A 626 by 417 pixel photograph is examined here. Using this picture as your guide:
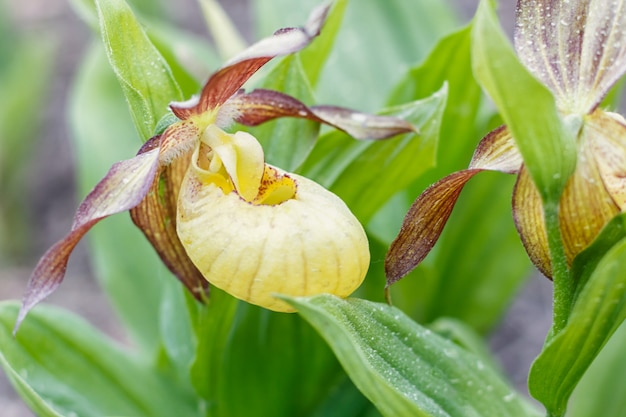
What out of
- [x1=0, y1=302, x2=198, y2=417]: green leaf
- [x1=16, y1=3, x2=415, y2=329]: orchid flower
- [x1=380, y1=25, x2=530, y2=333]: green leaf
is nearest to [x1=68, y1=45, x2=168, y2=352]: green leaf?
[x1=0, y1=302, x2=198, y2=417]: green leaf

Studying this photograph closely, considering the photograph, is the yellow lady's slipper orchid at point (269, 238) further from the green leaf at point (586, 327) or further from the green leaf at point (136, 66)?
the green leaf at point (586, 327)

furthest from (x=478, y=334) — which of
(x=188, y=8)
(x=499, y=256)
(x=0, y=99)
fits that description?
(x=188, y=8)

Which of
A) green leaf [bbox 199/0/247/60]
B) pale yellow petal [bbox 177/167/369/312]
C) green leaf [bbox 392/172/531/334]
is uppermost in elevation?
green leaf [bbox 199/0/247/60]

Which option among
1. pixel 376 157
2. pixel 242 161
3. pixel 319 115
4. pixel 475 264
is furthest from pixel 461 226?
pixel 242 161

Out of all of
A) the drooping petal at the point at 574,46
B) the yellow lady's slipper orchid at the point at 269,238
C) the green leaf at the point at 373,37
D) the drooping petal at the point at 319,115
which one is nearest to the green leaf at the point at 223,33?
the green leaf at the point at 373,37

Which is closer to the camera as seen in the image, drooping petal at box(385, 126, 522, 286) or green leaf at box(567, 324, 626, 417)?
drooping petal at box(385, 126, 522, 286)

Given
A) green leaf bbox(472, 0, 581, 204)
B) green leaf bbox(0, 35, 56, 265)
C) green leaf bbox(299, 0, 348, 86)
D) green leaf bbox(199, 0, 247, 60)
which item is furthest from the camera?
green leaf bbox(0, 35, 56, 265)

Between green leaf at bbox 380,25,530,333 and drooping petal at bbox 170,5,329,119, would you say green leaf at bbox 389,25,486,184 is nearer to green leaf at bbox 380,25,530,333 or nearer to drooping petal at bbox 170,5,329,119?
green leaf at bbox 380,25,530,333
